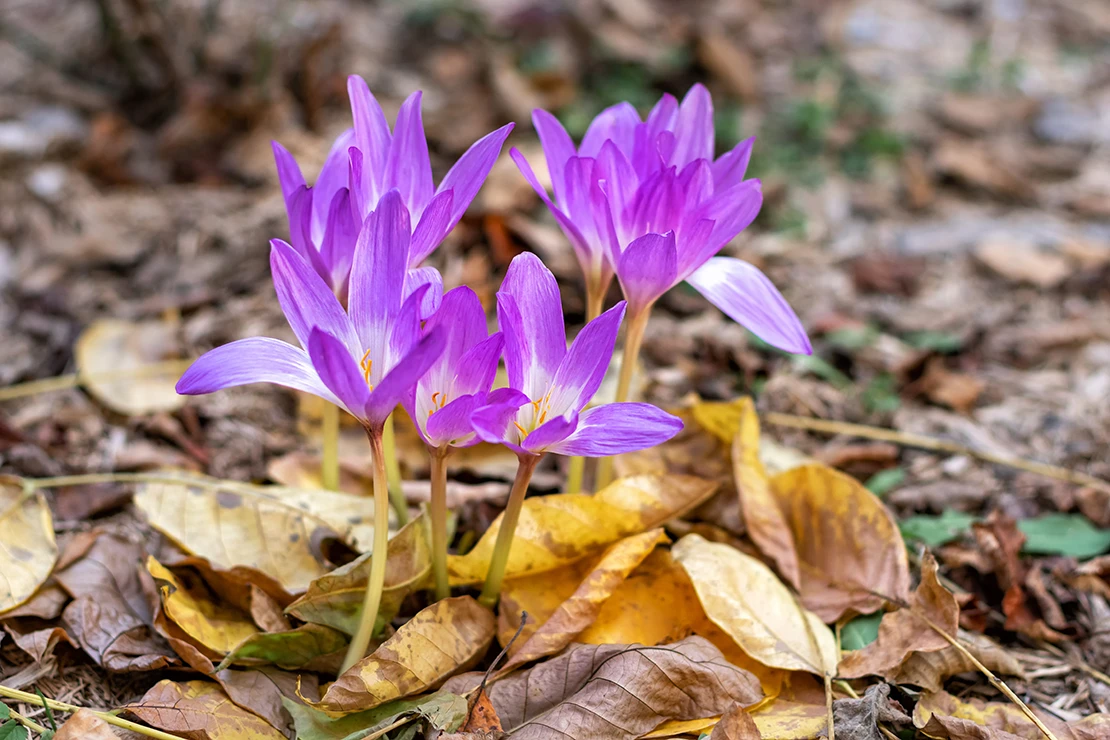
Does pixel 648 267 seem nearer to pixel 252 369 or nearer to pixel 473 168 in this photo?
pixel 473 168

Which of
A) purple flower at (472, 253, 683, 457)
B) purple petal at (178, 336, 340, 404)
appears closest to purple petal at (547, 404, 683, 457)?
purple flower at (472, 253, 683, 457)

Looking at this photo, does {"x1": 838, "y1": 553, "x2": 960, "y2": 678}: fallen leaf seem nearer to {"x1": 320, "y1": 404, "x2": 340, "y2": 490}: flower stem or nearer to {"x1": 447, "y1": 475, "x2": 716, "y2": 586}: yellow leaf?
{"x1": 447, "y1": 475, "x2": 716, "y2": 586}: yellow leaf

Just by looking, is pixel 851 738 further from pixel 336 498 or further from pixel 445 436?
pixel 336 498

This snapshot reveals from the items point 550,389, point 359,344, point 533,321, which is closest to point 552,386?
point 550,389

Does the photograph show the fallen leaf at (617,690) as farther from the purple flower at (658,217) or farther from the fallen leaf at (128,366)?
the fallen leaf at (128,366)

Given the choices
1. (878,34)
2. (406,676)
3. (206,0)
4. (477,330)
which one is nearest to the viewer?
(477,330)

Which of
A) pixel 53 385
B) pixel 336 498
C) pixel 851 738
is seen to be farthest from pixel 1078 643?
pixel 53 385

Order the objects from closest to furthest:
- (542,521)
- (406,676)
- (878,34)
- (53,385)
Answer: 1. (406,676)
2. (542,521)
3. (53,385)
4. (878,34)
